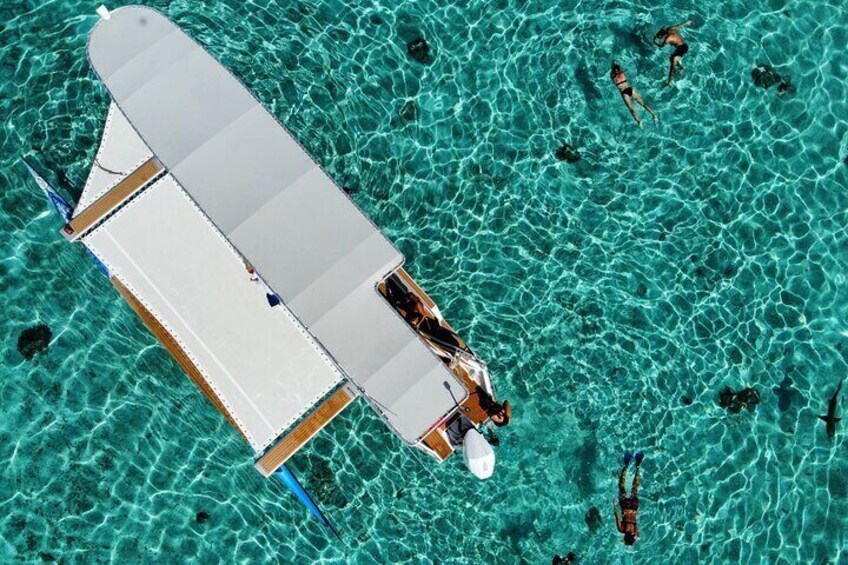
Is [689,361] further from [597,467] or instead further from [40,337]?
[40,337]

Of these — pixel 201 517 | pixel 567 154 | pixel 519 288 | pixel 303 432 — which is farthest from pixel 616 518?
pixel 201 517

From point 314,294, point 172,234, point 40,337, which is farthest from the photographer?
point 40,337

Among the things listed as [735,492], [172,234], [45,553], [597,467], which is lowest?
[735,492]

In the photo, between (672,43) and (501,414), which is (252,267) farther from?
(672,43)

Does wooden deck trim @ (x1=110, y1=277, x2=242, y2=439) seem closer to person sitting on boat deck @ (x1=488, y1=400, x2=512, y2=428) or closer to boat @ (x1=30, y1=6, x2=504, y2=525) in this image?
boat @ (x1=30, y1=6, x2=504, y2=525)

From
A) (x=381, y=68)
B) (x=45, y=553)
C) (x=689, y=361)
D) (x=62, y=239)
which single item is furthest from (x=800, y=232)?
(x=45, y=553)

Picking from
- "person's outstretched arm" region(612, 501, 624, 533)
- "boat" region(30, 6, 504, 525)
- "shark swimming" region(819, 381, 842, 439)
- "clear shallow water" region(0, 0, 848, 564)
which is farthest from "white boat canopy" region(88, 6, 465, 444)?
"shark swimming" region(819, 381, 842, 439)
